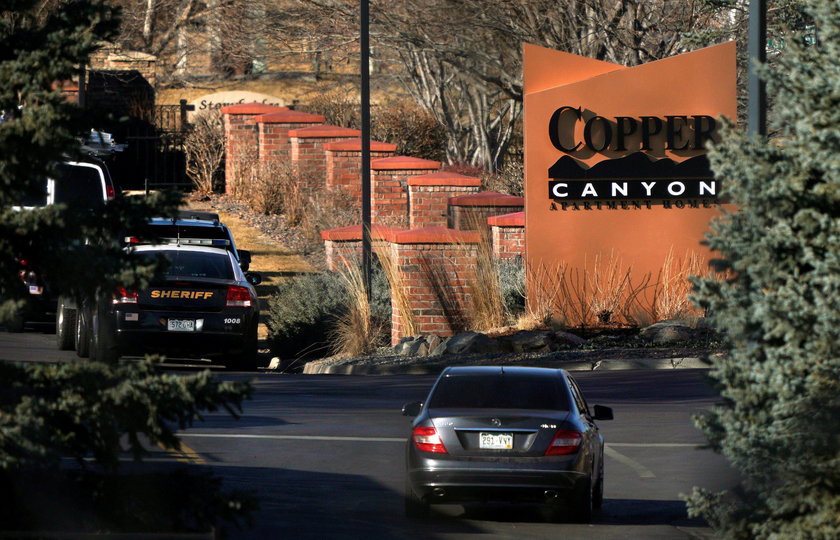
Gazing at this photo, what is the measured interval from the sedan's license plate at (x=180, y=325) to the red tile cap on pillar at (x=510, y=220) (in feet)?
22.6

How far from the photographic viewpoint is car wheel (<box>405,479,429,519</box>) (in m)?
9.82

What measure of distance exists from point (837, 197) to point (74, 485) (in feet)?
12.3

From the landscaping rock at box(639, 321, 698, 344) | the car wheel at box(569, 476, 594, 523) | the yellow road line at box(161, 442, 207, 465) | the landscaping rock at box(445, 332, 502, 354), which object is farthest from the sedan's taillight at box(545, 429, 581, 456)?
the landscaping rock at box(639, 321, 698, 344)

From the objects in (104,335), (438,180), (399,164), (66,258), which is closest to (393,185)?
(399,164)

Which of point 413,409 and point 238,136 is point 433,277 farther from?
point 238,136

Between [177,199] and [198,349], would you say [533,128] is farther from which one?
[177,199]

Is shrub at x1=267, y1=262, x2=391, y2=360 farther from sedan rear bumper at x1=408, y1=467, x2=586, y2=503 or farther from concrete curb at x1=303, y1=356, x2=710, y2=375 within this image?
sedan rear bumper at x1=408, y1=467, x2=586, y2=503

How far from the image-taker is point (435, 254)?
68.7 ft

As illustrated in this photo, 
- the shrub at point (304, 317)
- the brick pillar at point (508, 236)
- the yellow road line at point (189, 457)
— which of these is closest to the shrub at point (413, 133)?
the brick pillar at point (508, 236)

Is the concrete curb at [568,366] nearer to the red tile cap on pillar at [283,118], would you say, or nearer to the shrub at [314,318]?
the shrub at [314,318]

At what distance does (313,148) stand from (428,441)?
24.7 m

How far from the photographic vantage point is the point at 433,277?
68.4 ft

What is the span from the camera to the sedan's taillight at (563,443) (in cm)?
952

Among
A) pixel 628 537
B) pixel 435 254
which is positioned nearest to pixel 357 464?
pixel 628 537
